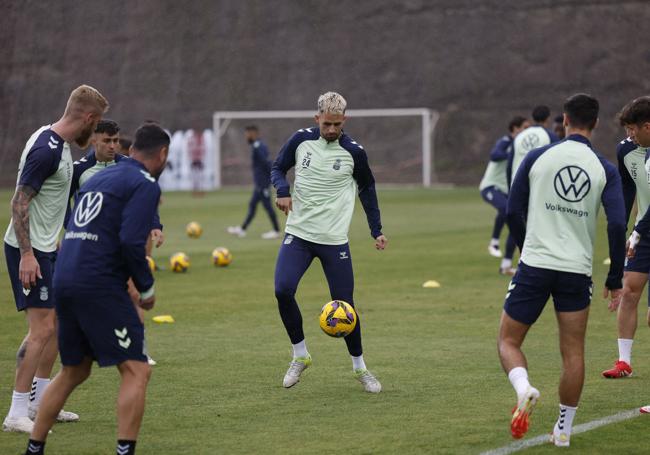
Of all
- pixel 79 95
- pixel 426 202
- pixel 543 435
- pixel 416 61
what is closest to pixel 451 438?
pixel 543 435

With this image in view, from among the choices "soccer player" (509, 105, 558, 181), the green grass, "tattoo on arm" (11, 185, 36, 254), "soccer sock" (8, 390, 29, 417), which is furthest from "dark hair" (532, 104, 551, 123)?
"soccer sock" (8, 390, 29, 417)

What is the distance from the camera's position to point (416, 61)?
45281 millimetres

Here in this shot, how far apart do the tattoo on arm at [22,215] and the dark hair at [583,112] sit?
361cm

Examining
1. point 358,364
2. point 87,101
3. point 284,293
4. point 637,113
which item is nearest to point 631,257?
point 637,113

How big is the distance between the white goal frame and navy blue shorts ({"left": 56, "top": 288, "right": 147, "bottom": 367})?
3564 cm

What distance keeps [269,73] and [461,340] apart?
3677 cm

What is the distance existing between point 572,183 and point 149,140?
2643 mm

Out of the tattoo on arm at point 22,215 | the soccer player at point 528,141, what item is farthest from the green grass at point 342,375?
the soccer player at point 528,141

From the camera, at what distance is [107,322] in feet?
20.3

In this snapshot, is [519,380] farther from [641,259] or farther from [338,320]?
[641,259]

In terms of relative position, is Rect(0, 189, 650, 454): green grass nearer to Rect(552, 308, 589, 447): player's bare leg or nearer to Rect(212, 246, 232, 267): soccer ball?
Rect(552, 308, 589, 447): player's bare leg

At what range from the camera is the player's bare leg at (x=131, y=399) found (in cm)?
615

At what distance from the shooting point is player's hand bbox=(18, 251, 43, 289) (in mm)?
7234

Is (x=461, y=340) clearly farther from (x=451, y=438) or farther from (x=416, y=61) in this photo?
(x=416, y=61)
